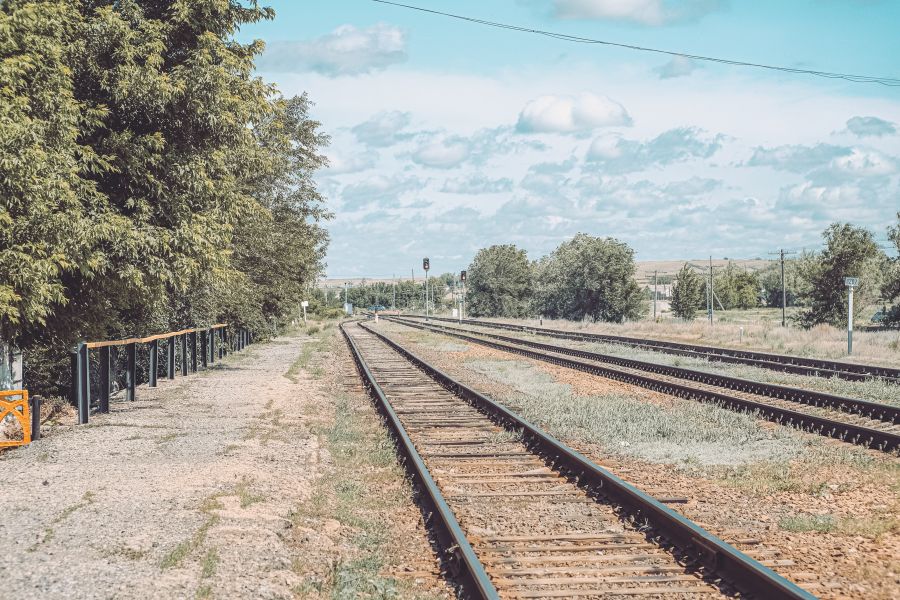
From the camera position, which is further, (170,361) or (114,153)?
(170,361)

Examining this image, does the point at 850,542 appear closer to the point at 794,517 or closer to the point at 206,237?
the point at 794,517

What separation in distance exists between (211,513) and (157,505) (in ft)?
2.19

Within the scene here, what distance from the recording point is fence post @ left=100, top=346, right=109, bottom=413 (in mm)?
15242

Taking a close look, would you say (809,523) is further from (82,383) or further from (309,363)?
(309,363)

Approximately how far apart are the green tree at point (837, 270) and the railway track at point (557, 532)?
162ft

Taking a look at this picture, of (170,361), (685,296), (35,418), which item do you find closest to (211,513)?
(35,418)

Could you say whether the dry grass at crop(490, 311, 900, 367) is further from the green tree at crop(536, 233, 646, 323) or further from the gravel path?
the green tree at crop(536, 233, 646, 323)

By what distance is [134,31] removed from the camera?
47.6 feet

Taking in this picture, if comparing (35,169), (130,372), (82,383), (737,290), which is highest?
(35,169)

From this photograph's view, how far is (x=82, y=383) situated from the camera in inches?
555

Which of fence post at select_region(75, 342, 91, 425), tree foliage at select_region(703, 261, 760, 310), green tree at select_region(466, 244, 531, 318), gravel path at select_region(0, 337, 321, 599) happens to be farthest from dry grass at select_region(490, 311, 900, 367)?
tree foliage at select_region(703, 261, 760, 310)

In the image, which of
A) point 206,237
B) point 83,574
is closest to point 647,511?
point 83,574

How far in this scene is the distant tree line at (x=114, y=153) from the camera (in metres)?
11.0

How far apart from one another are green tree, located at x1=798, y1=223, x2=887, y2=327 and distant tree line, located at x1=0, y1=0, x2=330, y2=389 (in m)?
47.3
